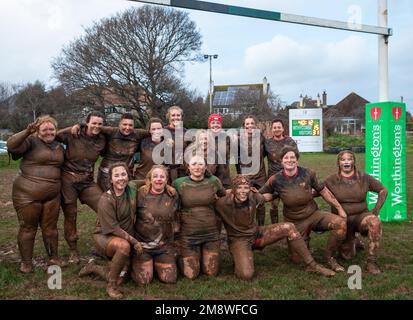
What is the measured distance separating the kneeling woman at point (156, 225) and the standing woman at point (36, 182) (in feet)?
4.03

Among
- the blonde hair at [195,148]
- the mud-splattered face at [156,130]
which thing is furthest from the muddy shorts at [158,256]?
the mud-splattered face at [156,130]

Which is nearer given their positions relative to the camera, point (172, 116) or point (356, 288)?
point (356, 288)

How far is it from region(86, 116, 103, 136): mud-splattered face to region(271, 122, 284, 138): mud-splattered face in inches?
102

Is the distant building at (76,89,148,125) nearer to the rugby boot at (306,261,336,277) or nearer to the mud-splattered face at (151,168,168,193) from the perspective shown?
the mud-splattered face at (151,168,168,193)

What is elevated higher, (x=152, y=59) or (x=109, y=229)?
(x=152, y=59)

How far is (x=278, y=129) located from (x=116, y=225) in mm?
3066

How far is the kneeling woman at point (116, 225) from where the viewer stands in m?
4.67

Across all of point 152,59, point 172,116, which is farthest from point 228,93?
point 172,116

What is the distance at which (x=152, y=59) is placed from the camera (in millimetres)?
33406

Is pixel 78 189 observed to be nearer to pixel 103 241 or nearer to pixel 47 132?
pixel 47 132

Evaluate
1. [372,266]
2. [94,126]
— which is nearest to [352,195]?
[372,266]

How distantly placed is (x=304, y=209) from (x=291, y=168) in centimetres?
56
